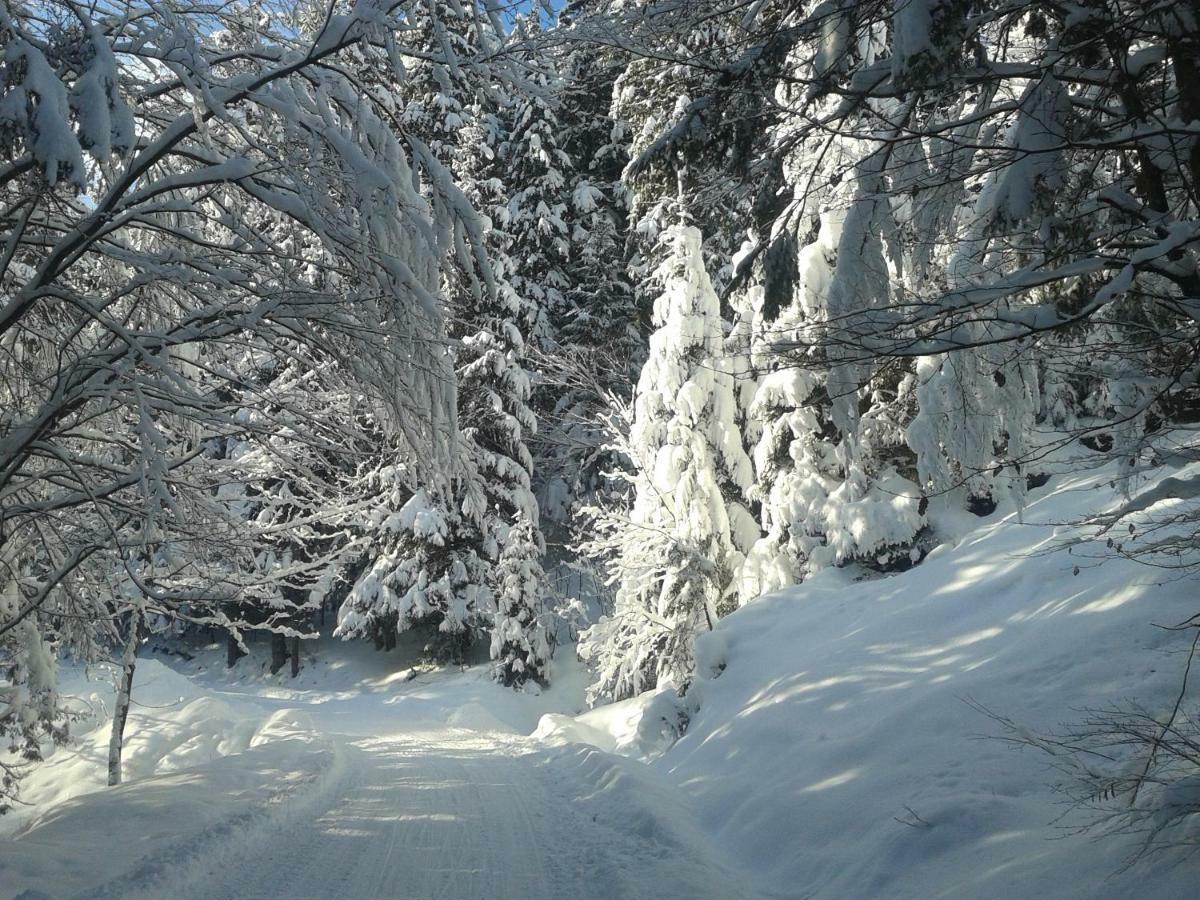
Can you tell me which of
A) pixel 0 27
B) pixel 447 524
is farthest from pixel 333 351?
pixel 447 524

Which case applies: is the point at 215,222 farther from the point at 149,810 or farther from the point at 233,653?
the point at 233,653

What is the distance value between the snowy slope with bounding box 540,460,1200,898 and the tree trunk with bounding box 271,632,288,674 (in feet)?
73.8

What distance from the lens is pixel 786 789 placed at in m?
6.37

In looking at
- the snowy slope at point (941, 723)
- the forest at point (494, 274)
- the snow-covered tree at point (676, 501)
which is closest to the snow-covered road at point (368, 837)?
the forest at point (494, 274)

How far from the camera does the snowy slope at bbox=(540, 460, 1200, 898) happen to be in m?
4.32

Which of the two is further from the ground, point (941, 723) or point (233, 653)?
point (941, 723)

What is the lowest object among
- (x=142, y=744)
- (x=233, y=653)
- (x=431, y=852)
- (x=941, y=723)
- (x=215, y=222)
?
(x=233, y=653)

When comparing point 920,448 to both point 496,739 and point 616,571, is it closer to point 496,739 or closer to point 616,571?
point 616,571

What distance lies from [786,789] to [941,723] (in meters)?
1.33

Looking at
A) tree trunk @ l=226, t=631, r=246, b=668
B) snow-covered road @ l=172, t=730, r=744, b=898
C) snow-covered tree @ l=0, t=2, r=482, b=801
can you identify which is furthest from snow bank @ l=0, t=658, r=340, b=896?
tree trunk @ l=226, t=631, r=246, b=668

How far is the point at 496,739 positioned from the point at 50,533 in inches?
358

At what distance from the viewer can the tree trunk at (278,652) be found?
2814 centimetres

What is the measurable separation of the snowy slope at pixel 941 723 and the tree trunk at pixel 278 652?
2251 centimetres

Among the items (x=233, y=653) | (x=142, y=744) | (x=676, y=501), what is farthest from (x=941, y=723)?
(x=233, y=653)
